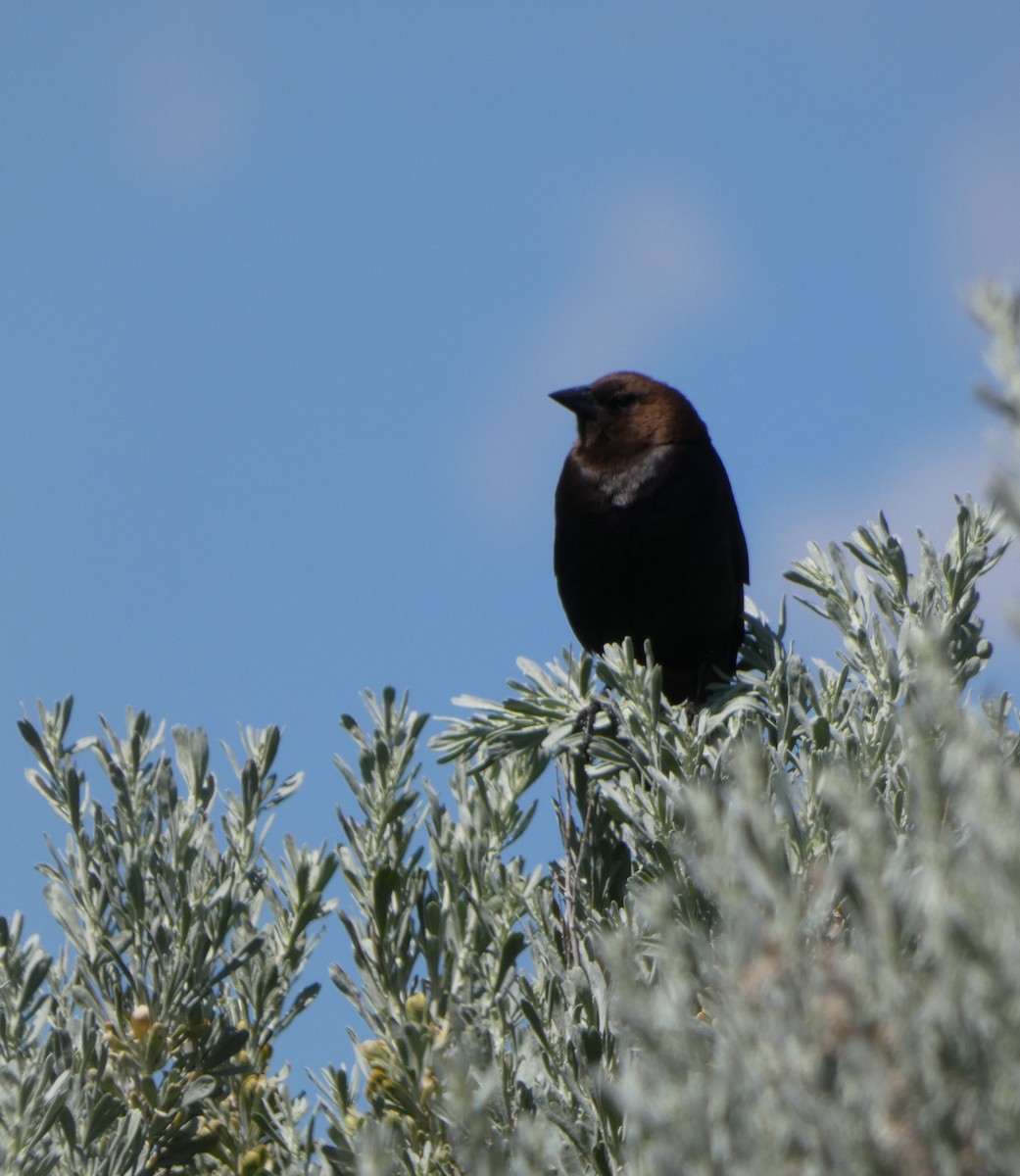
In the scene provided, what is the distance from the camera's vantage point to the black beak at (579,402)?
465 cm

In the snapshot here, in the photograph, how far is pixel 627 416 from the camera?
4570mm

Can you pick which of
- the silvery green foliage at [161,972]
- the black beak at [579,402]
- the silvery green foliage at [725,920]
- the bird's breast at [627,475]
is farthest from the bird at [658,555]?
the silvery green foliage at [161,972]

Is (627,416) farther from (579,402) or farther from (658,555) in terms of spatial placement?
(658,555)

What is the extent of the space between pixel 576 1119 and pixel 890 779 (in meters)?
0.57

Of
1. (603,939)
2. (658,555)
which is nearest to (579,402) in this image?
(658,555)

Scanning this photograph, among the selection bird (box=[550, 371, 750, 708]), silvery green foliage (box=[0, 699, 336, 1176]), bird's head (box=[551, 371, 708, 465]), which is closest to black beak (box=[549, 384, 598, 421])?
bird's head (box=[551, 371, 708, 465])

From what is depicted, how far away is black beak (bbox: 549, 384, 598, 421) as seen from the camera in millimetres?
4652

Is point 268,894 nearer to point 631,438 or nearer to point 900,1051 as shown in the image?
point 900,1051

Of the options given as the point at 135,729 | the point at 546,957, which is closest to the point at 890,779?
the point at 546,957

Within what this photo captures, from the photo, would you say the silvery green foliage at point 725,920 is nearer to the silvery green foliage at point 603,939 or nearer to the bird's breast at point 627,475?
the silvery green foliage at point 603,939

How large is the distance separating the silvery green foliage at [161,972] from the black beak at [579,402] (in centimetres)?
269

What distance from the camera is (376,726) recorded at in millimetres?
2100

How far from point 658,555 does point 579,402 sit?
0.87 metres

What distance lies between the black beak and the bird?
26 cm
